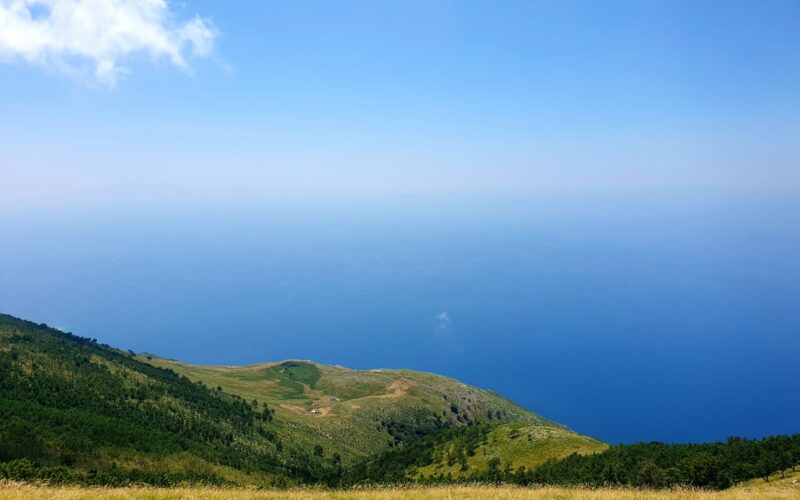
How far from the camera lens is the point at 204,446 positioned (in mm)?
63875

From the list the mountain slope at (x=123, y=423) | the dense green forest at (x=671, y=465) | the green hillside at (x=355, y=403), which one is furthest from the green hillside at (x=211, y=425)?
the dense green forest at (x=671, y=465)

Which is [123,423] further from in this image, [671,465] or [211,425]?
[671,465]

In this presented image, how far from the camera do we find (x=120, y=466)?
4544 centimetres

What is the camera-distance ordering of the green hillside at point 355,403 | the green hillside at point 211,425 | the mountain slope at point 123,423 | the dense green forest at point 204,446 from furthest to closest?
the green hillside at point 355,403 < the green hillside at point 211,425 < the mountain slope at point 123,423 < the dense green forest at point 204,446

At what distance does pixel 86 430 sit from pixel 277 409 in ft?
186

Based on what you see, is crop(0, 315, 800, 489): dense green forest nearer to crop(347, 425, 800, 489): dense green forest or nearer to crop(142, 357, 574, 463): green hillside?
crop(347, 425, 800, 489): dense green forest

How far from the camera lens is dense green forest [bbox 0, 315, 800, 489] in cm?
2673

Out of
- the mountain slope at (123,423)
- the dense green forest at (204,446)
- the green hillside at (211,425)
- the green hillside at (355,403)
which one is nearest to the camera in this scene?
the dense green forest at (204,446)

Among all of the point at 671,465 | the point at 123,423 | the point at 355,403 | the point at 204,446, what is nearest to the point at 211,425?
the point at 204,446

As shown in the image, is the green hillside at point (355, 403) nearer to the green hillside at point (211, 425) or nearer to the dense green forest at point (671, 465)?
the green hillside at point (211, 425)

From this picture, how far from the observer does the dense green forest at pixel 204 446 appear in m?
26.7

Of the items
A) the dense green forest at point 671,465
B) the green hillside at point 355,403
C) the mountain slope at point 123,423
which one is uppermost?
the dense green forest at point 671,465

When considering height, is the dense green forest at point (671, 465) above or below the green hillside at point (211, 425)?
above

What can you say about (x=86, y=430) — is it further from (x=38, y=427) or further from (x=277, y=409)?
(x=277, y=409)
